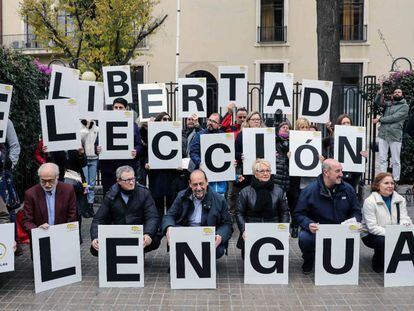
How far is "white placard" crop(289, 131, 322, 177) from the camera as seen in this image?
751 centimetres

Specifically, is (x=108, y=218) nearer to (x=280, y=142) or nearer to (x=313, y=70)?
(x=280, y=142)

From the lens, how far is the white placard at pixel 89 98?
8336mm

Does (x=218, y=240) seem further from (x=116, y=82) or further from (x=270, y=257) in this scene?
(x=116, y=82)

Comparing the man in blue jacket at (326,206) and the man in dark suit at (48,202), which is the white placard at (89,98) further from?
the man in blue jacket at (326,206)

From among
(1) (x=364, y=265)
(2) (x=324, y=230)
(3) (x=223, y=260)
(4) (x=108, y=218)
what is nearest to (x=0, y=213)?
(4) (x=108, y=218)

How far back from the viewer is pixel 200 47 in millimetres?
25859

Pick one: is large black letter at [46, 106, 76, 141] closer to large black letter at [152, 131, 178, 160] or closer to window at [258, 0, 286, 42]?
large black letter at [152, 131, 178, 160]

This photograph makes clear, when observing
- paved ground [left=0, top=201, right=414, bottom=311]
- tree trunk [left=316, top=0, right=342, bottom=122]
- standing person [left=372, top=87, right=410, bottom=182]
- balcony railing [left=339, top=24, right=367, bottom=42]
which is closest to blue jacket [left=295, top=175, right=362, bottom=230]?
paved ground [left=0, top=201, right=414, bottom=311]

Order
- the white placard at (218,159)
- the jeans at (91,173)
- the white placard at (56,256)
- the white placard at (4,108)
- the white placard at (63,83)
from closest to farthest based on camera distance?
the white placard at (56,256) → the white placard at (4,108) → the white placard at (218,159) → the white placard at (63,83) → the jeans at (91,173)

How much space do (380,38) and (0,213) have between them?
901 inches

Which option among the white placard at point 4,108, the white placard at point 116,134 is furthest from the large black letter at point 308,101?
the white placard at point 4,108

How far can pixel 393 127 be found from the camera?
10562mm

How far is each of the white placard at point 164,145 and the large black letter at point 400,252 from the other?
126 inches

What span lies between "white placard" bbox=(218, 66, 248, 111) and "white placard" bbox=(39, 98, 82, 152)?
9.25ft
